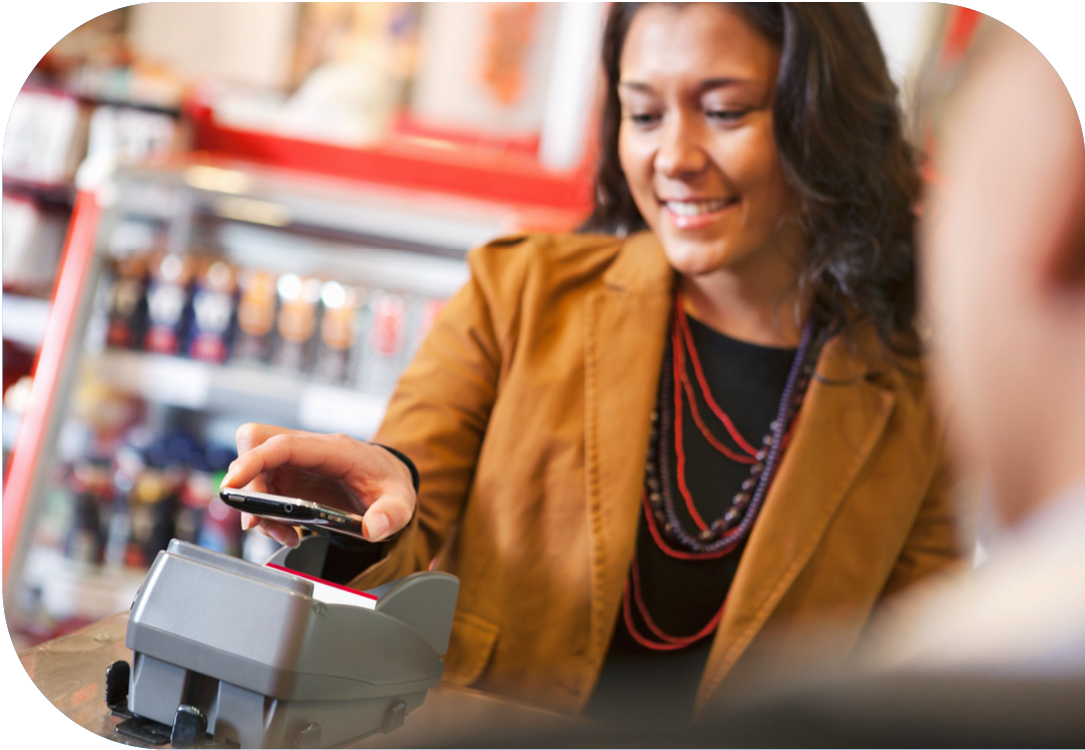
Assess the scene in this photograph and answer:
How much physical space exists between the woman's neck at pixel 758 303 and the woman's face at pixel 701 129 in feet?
0.35

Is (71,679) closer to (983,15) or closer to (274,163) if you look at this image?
(983,15)

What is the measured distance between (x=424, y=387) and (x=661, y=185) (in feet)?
1.29

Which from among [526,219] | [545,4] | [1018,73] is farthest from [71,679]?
[545,4]

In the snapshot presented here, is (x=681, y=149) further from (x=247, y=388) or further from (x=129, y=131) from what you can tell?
(x=129, y=131)

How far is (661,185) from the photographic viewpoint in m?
1.10

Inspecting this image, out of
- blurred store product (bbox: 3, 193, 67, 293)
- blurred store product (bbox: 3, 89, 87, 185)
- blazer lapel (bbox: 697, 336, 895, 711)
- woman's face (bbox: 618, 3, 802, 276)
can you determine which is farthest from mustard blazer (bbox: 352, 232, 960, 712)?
blurred store product (bbox: 3, 193, 67, 293)

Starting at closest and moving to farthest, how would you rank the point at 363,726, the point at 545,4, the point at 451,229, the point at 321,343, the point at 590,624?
the point at 363,726, the point at 590,624, the point at 321,343, the point at 451,229, the point at 545,4

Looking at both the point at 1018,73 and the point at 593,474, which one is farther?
the point at 593,474

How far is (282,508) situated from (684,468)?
676 mm

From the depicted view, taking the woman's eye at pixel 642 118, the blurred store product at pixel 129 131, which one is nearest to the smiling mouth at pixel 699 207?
the woman's eye at pixel 642 118

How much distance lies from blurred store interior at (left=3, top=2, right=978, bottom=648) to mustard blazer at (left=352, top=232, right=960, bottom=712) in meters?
0.81

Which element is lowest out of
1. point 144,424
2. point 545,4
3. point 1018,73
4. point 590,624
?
point 144,424

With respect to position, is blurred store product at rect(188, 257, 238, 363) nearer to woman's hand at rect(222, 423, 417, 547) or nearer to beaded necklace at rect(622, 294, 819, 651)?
beaded necklace at rect(622, 294, 819, 651)

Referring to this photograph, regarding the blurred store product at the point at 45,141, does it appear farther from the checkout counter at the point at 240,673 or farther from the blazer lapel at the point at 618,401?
the checkout counter at the point at 240,673
